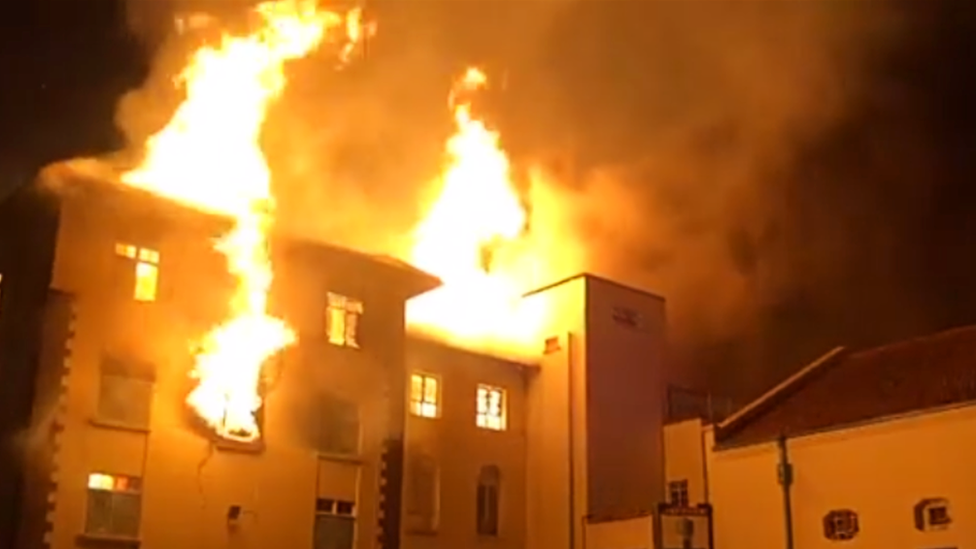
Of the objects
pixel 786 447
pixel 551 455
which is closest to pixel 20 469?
pixel 551 455

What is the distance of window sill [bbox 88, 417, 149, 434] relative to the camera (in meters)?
28.2

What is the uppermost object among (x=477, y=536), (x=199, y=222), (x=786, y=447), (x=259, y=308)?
(x=199, y=222)

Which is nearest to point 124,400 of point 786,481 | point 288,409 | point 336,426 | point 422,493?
point 288,409

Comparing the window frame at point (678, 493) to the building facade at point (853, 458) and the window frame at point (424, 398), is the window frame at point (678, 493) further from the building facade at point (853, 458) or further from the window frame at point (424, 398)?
the window frame at point (424, 398)

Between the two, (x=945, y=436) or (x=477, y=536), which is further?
(x=477, y=536)

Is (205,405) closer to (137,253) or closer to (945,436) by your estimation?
(137,253)

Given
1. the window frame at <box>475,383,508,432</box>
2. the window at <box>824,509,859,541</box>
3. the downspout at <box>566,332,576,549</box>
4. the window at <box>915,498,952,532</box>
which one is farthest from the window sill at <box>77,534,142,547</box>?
the window at <box>915,498,952,532</box>

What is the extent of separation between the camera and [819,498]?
3250 cm

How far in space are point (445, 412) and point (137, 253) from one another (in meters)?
11.0

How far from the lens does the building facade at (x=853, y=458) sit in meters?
30.4

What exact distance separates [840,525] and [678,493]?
21.1 feet

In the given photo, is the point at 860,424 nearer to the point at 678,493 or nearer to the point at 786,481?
the point at 786,481

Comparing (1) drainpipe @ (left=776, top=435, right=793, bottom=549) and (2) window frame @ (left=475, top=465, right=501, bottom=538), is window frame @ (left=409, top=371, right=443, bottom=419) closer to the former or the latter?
(2) window frame @ (left=475, top=465, right=501, bottom=538)

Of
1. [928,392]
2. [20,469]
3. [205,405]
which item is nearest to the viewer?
[20,469]
